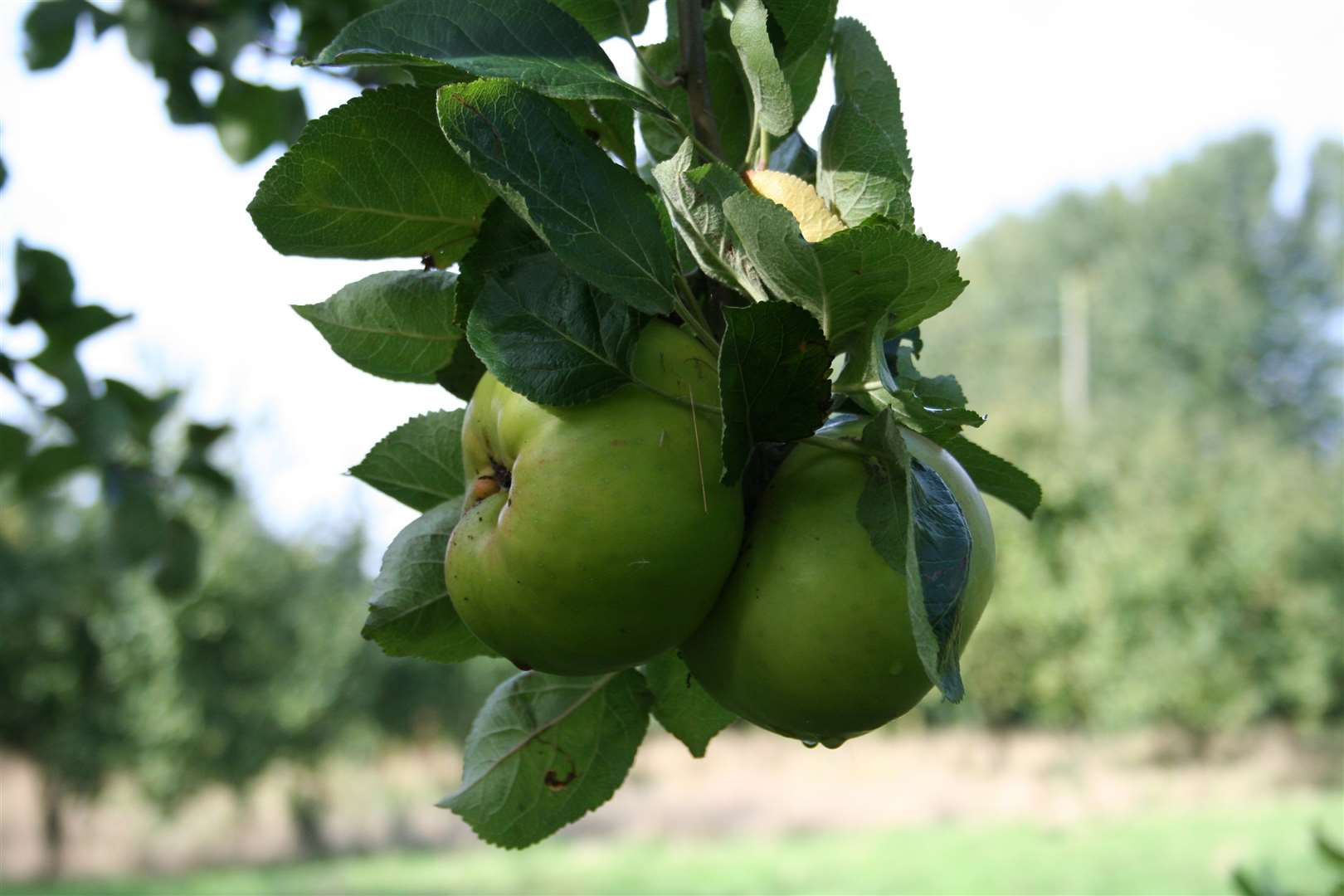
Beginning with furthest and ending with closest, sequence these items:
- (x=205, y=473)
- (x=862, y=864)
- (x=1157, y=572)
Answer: (x=1157, y=572), (x=862, y=864), (x=205, y=473)

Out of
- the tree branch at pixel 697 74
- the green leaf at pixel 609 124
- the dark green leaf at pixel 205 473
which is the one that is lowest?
the dark green leaf at pixel 205 473

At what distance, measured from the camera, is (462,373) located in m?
0.82

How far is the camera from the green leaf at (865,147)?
693mm

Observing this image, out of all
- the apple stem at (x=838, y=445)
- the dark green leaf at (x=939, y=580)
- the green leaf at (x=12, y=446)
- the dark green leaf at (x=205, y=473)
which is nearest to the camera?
the dark green leaf at (x=939, y=580)

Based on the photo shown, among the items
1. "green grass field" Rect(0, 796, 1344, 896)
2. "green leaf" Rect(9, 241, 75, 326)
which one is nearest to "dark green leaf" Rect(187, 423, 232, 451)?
"green leaf" Rect(9, 241, 75, 326)

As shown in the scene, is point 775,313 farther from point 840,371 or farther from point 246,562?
point 246,562

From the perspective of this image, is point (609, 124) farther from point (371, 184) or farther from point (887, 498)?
point (887, 498)

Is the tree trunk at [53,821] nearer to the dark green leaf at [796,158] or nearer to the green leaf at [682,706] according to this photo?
the green leaf at [682,706]

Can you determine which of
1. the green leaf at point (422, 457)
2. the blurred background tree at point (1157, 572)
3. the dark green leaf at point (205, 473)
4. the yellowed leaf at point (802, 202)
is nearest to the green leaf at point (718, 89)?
the yellowed leaf at point (802, 202)

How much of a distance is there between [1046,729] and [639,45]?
58.3 ft

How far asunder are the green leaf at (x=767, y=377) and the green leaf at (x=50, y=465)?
208cm

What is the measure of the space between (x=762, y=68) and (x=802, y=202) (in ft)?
0.30

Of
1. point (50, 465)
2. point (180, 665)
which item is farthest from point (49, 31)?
point (180, 665)

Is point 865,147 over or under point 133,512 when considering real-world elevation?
over
